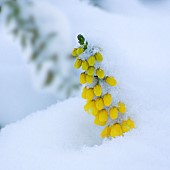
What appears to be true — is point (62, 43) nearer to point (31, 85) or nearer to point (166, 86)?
point (31, 85)

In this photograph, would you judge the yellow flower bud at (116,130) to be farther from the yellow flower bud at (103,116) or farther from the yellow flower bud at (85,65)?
the yellow flower bud at (85,65)

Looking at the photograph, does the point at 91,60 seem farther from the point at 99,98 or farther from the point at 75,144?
the point at 75,144

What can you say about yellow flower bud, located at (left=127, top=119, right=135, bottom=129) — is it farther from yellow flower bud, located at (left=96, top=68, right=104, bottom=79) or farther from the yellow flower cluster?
yellow flower bud, located at (left=96, top=68, right=104, bottom=79)

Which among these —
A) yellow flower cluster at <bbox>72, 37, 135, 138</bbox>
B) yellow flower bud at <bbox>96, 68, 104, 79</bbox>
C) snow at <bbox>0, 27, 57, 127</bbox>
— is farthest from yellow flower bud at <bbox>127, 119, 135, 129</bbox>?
snow at <bbox>0, 27, 57, 127</bbox>

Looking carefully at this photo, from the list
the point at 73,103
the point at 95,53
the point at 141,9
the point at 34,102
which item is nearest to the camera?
the point at 95,53

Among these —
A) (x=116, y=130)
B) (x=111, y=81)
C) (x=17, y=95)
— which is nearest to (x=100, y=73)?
(x=111, y=81)

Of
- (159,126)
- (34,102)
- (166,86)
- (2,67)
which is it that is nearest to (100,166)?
(159,126)
